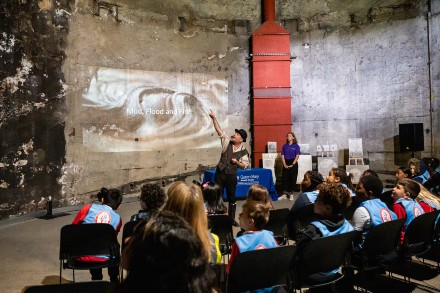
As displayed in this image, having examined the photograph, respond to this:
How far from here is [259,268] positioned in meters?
2.12

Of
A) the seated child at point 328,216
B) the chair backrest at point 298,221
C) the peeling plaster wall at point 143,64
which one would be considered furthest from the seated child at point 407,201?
the peeling plaster wall at point 143,64

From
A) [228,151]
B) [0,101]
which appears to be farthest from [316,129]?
[0,101]

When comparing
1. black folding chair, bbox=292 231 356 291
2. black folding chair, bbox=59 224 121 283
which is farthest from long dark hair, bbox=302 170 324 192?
black folding chair, bbox=59 224 121 283

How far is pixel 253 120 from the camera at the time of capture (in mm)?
9828

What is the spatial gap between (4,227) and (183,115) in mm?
4665

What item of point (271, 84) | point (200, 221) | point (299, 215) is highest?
point (271, 84)

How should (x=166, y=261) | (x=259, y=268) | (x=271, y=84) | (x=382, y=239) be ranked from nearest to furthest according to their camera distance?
1. (x=166, y=261)
2. (x=259, y=268)
3. (x=382, y=239)
4. (x=271, y=84)

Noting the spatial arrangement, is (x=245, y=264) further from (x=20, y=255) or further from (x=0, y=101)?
(x=0, y=101)

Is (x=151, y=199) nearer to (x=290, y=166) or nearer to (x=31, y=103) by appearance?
(x=31, y=103)

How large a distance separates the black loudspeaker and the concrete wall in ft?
1.87

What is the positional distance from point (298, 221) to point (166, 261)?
302 cm

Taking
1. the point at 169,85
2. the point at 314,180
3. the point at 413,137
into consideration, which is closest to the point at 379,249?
the point at 314,180

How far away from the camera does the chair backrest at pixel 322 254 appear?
2357mm

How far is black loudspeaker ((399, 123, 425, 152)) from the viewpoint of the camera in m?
8.51
